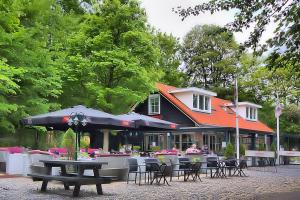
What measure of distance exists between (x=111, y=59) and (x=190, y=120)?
29.3 feet

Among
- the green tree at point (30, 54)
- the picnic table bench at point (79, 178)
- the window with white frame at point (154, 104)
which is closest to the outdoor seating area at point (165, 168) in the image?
the picnic table bench at point (79, 178)

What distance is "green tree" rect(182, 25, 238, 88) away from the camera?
180ft

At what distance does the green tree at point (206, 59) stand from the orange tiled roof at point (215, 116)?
47.8 ft

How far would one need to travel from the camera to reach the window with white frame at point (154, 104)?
114ft

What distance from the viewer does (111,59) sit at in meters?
26.3

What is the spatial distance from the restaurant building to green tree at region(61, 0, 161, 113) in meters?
5.68

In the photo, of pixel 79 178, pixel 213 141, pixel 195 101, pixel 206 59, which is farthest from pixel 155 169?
pixel 206 59

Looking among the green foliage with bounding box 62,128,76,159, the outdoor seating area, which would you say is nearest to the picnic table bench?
the green foliage with bounding box 62,128,76,159

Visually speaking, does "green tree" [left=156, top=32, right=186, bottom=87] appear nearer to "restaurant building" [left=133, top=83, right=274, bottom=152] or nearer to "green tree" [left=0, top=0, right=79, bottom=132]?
"restaurant building" [left=133, top=83, right=274, bottom=152]

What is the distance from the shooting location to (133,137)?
35.6 m

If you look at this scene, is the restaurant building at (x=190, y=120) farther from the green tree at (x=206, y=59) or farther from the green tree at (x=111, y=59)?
the green tree at (x=206, y=59)

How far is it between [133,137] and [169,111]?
3681mm

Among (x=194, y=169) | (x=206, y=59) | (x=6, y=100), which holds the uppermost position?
(x=206, y=59)

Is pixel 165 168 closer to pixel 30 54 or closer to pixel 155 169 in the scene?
pixel 155 169
